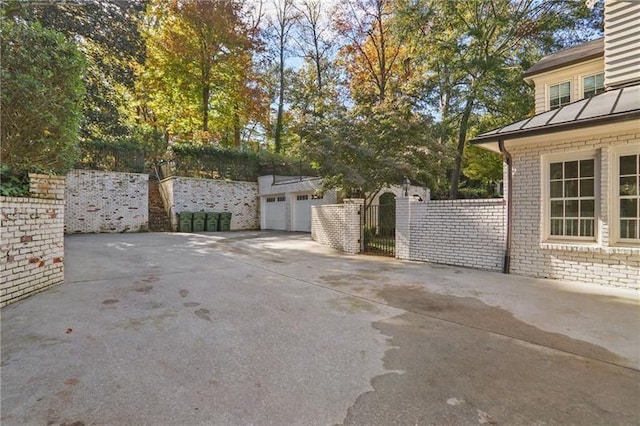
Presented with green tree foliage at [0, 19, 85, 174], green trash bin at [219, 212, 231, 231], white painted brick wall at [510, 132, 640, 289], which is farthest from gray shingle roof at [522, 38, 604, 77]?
green trash bin at [219, 212, 231, 231]

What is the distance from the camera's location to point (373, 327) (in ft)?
11.9

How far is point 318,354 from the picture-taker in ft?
9.56

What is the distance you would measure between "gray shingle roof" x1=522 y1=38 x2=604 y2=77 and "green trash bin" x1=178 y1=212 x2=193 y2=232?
14.4 m

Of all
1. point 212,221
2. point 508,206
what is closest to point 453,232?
point 508,206

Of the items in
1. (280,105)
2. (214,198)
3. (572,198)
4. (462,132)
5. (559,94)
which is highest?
(280,105)

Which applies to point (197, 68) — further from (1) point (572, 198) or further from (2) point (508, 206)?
(1) point (572, 198)

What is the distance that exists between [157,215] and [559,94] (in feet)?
55.3

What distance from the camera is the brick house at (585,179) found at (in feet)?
17.0

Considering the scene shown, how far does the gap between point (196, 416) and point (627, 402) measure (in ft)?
9.39

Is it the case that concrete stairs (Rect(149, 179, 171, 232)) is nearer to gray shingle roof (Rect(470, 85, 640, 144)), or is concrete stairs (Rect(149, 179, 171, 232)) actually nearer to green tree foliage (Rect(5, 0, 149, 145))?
green tree foliage (Rect(5, 0, 149, 145))

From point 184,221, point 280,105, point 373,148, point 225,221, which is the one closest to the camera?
point 373,148

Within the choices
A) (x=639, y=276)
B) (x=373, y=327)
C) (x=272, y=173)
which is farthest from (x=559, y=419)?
(x=272, y=173)

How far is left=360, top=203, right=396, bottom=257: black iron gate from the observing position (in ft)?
32.2

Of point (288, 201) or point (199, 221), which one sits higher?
point (288, 201)
